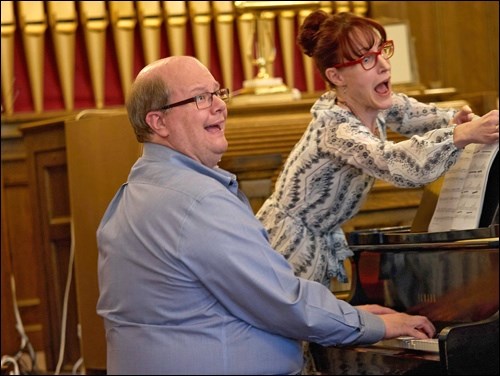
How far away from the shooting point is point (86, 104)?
6.68 meters

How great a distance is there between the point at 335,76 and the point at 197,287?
40.1 inches

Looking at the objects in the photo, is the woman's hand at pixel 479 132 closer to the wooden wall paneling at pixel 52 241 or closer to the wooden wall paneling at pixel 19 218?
the wooden wall paneling at pixel 52 241

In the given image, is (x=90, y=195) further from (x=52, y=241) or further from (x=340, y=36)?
(x=340, y=36)

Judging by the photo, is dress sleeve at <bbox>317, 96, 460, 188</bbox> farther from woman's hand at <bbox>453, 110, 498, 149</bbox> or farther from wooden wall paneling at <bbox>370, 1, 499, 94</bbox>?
wooden wall paneling at <bbox>370, 1, 499, 94</bbox>

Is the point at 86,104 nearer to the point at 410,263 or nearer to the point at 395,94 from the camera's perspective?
the point at 395,94

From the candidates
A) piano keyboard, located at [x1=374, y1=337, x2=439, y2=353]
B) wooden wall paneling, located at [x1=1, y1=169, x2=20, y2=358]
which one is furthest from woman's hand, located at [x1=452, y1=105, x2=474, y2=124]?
wooden wall paneling, located at [x1=1, y1=169, x2=20, y2=358]

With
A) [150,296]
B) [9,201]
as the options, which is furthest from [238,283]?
[9,201]

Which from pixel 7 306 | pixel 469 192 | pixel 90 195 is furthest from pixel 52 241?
pixel 469 192

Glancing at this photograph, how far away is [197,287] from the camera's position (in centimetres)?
254

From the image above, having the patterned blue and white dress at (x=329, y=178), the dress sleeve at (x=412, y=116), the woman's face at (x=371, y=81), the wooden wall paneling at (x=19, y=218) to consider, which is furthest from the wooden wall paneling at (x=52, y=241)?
the woman's face at (x=371, y=81)

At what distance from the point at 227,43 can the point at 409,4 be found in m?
1.15

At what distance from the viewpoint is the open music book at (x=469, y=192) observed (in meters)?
2.95

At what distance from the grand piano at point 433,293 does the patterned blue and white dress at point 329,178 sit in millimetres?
165

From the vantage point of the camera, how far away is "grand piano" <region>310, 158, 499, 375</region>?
2.63 m
